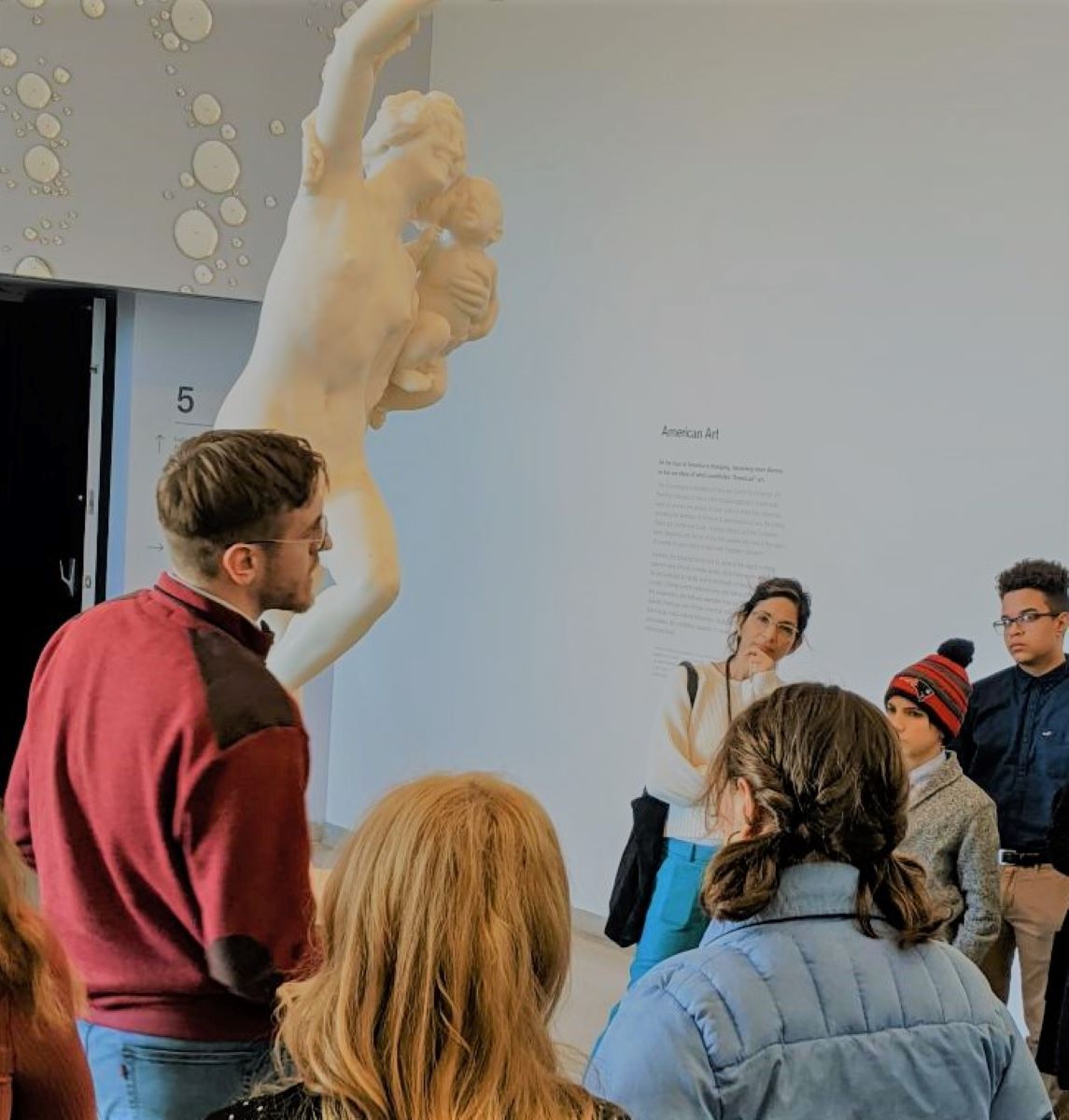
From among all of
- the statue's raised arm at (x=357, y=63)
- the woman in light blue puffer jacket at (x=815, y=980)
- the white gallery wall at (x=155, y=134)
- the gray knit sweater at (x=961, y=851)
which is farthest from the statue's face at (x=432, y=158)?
the white gallery wall at (x=155, y=134)

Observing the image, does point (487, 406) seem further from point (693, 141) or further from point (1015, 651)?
point (1015, 651)

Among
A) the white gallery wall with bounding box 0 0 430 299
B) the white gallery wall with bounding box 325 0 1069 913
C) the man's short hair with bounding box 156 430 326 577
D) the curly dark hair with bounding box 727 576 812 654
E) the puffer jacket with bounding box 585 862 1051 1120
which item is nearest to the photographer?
the puffer jacket with bounding box 585 862 1051 1120

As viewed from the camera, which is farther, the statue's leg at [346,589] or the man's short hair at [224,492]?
the statue's leg at [346,589]

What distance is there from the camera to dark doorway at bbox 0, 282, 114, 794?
465 cm

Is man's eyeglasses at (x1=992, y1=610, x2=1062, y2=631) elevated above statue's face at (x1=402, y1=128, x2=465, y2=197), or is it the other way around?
statue's face at (x1=402, y1=128, x2=465, y2=197)

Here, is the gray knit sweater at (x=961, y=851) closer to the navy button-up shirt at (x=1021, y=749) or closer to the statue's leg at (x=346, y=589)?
the navy button-up shirt at (x=1021, y=749)

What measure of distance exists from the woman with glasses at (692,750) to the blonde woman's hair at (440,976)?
1.55m

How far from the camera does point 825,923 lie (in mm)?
1288

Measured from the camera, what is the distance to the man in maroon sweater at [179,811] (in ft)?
4.61

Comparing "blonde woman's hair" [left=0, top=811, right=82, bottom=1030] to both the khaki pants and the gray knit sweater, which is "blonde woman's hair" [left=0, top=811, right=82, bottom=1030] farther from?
the khaki pants

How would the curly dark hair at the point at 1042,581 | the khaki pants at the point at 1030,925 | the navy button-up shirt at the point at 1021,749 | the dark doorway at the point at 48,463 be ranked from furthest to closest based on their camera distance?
1. the dark doorway at the point at 48,463
2. the curly dark hair at the point at 1042,581
3. the navy button-up shirt at the point at 1021,749
4. the khaki pants at the point at 1030,925

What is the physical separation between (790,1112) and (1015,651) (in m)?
2.36

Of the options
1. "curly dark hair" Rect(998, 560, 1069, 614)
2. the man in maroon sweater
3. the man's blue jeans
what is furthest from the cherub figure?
the man's blue jeans

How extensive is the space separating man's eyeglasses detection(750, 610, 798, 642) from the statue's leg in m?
0.81
